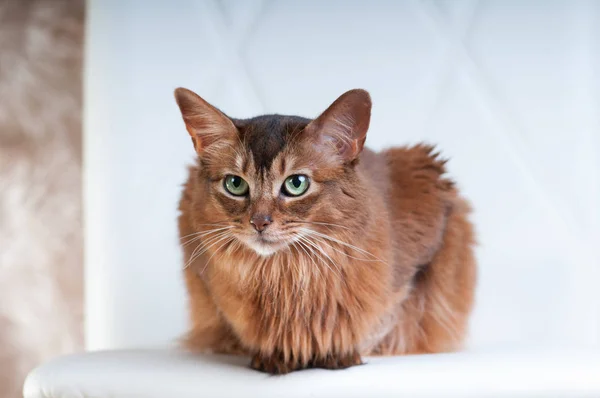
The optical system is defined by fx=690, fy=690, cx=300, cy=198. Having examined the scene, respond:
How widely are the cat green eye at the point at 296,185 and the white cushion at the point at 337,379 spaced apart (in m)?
0.30

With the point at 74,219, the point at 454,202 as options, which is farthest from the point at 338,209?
the point at 74,219

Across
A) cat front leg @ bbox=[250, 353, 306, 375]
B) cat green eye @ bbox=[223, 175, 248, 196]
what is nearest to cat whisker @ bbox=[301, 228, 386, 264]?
cat green eye @ bbox=[223, 175, 248, 196]

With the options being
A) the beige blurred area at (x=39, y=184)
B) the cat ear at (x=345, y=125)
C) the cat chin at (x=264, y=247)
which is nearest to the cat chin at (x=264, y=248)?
the cat chin at (x=264, y=247)

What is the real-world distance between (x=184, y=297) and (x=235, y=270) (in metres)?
0.40

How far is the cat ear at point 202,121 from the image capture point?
108 cm

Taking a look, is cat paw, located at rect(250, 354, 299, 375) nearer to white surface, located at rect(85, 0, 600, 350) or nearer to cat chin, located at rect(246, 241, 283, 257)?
cat chin, located at rect(246, 241, 283, 257)

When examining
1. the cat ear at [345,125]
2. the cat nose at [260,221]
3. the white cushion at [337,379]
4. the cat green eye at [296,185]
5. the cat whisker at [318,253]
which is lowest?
the white cushion at [337,379]

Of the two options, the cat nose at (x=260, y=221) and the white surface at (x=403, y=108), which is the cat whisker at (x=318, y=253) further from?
the white surface at (x=403, y=108)

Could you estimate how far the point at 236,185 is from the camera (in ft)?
3.57

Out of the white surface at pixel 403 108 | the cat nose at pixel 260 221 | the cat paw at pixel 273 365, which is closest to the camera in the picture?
the cat nose at pixel 260 221

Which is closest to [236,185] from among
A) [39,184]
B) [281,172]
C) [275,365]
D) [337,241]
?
[281,172]

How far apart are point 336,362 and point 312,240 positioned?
0.73ft

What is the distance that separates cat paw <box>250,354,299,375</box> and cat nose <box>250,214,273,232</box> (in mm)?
259

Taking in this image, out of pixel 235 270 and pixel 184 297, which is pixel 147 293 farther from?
pixel 235 270
